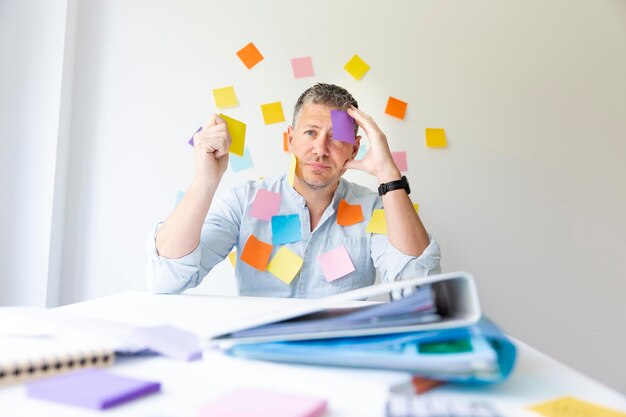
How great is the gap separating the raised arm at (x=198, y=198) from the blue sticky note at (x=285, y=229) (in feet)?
0.88

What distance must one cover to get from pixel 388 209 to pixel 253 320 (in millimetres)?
892

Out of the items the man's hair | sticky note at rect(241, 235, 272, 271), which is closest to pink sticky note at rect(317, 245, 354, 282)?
sticky note at rect(241, 235, 272, 271)

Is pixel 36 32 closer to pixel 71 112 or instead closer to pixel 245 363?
pixel 71 112

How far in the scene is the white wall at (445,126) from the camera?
186 centimetres

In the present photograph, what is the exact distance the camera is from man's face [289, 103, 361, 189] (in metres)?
1.53

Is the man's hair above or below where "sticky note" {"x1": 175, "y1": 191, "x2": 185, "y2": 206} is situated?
above

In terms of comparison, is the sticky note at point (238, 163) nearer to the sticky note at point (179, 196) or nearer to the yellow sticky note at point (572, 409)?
the sticky note at point (179, 196)

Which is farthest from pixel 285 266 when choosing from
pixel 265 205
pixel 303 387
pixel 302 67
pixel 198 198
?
pixel 303 387

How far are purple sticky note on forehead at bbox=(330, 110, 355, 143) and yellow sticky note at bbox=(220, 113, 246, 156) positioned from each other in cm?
30

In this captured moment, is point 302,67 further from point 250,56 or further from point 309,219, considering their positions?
point 309,219

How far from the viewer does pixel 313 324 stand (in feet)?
1.66

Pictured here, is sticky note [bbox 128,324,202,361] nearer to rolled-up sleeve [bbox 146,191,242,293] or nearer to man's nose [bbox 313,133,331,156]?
rolled-up sleeve [bbox 146,191,242,293]

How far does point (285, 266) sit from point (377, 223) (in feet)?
0.95

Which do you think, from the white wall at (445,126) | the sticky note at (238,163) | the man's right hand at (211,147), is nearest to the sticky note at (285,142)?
the white wall at (445,126)
